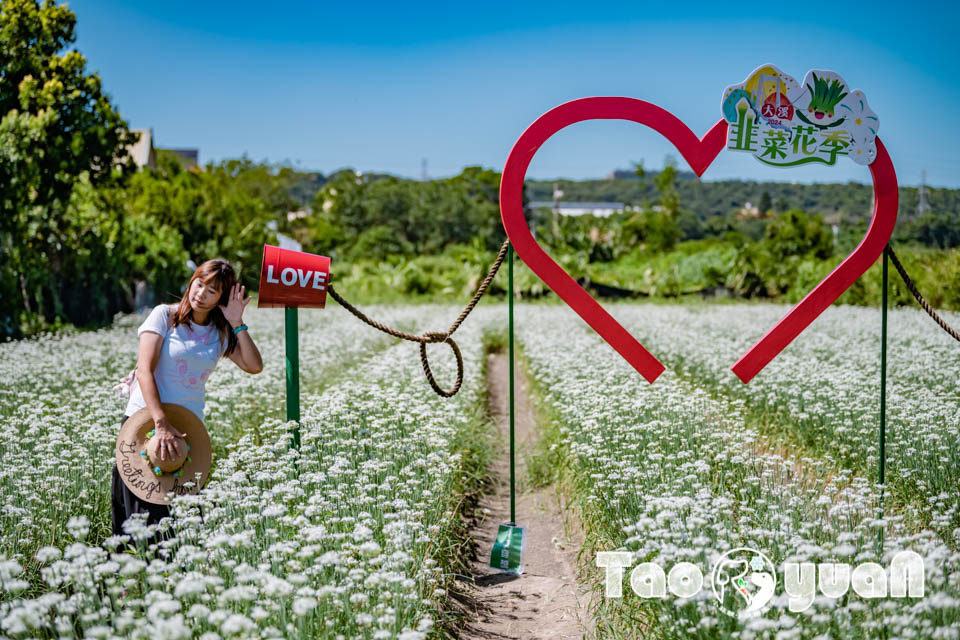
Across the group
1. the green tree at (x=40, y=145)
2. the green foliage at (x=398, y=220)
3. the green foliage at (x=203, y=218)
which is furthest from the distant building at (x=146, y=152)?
the green tree at (x=40, y=145)

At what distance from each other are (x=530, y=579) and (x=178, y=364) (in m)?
2.51

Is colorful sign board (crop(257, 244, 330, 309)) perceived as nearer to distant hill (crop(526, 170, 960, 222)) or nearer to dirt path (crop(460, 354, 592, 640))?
dirt path (crop(460, 354, 592, 640))

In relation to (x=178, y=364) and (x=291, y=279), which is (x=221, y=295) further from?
(x=291, y=279)

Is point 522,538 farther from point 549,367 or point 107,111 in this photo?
Result: point 107,111

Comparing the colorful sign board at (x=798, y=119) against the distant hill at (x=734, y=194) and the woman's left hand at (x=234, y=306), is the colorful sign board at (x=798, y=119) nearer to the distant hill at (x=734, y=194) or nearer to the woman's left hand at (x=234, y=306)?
the woman's left hand at (x=234, y=306)

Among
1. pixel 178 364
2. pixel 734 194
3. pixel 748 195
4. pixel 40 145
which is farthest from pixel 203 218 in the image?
pixel 748 195

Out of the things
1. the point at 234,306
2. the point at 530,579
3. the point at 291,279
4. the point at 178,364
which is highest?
the point at 291,279

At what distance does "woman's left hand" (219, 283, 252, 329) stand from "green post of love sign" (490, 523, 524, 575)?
210cm

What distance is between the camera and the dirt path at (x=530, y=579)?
404 centimetres

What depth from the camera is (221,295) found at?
4.17 meters

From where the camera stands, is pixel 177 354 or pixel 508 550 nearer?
pixel 177 354

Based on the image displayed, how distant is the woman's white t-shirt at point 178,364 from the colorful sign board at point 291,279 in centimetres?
57

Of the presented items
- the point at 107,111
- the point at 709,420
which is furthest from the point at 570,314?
the point at 709,420

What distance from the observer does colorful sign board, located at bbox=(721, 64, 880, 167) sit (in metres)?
4.73
